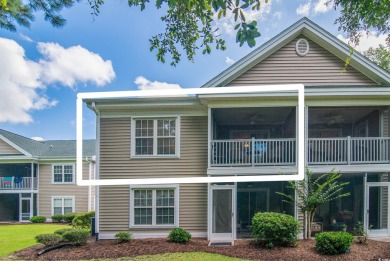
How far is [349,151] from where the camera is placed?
8.80 meters

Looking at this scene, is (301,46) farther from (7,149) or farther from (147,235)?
(7,149)

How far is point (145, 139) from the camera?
31.7ft

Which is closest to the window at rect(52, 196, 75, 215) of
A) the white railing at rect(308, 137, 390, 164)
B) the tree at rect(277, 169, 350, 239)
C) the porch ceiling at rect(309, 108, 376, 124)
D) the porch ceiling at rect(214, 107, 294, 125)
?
the porch ceiling at rect(214, 107, 294, 125)

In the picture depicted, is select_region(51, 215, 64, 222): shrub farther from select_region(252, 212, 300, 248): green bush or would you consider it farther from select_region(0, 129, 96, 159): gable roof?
select_region(252, 212, 300, 248): green bush

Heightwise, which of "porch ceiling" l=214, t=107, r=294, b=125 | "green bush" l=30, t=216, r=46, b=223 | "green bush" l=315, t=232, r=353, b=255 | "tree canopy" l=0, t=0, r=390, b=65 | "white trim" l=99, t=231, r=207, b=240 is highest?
"tree canopy" l=0, t=0, r=390, b=65

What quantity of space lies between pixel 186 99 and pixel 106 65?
579 centimetres

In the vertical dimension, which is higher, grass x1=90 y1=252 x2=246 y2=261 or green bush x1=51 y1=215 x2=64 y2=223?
grass x1=90 y1=252 x2=246 y2=261

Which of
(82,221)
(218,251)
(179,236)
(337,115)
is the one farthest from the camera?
(82,221)

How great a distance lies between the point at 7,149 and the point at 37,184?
113 inches

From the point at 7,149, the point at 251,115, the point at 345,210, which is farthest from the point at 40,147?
the point at 345,210

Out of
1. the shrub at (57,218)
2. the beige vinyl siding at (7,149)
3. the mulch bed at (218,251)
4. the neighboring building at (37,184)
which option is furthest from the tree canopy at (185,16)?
the beige vinyl siding at (7,149)

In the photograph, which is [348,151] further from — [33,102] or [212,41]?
[33,102]

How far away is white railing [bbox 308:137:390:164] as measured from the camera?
8.84m

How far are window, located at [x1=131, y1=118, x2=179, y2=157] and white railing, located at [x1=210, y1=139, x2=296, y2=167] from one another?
4.96 feet
